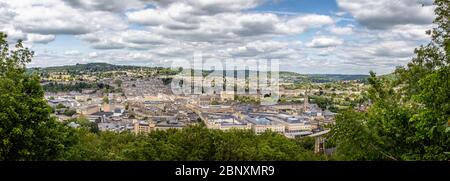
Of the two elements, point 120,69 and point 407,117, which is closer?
point 407,117

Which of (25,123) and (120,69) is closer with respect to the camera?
(25,123)

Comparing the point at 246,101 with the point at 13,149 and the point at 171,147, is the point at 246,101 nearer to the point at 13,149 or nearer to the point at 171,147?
the point at 171,147

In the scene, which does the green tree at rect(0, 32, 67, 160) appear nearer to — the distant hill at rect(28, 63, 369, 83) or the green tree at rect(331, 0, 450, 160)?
the green tree at rect(331, 0, 450, 160)

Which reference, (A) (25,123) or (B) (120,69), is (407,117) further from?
(B) (120,69)

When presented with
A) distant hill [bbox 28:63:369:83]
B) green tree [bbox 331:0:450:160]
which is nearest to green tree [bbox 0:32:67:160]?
green tree [bbox 331:0:450:160]

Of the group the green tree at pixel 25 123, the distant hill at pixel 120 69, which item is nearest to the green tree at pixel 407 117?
the green tree at pixel 25 123

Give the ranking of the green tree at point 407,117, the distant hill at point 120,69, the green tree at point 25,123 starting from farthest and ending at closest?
the distant hill at point 120,69 → the green tree at point 25,123 → the green tree at point 407,117

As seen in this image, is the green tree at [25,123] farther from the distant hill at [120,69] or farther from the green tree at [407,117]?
the distant hill at [120,69]

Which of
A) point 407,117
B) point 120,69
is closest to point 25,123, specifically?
point 407,117
